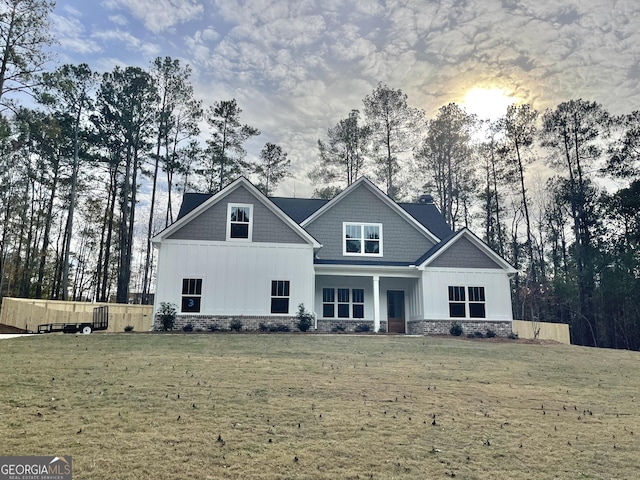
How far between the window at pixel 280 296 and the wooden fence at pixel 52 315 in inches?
223

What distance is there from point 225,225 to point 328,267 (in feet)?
16.5

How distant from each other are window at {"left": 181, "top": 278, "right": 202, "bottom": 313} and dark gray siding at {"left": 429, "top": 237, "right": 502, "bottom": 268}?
10.6 metres

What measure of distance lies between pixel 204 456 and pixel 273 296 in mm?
14431

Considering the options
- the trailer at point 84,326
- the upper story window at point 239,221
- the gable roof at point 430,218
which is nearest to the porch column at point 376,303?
the gable roof at point 430,218

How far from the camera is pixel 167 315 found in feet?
59.7

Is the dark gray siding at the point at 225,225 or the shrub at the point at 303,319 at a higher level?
the dark gray siding at the point at 225,225

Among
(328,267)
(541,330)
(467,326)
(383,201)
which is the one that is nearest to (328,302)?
(328,267)

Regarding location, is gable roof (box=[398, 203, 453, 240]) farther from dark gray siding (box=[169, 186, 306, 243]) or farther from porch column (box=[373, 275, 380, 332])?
dark gray siding (box=[169, 186, 306, 243])

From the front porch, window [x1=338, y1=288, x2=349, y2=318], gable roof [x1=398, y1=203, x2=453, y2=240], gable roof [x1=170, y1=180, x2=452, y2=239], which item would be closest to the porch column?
the front porch

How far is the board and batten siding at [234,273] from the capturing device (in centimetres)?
1875

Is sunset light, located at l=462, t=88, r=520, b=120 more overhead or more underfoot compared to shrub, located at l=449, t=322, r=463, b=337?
more overhead

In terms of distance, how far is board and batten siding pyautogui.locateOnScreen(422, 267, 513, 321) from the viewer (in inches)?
803

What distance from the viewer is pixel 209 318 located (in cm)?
1862

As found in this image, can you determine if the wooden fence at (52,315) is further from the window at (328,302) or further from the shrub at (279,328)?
the window at (328,302)
